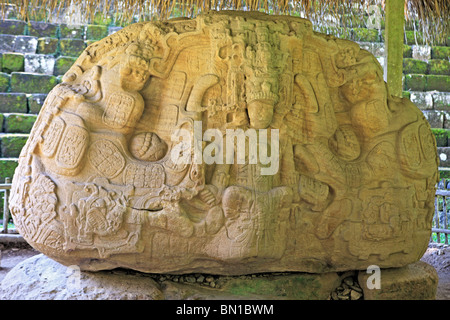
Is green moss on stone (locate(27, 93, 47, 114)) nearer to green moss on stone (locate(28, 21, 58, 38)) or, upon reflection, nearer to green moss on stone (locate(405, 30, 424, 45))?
green moss on stone (locate(28, 21, 58, 38))

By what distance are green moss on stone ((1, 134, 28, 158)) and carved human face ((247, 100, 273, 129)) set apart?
4.51 metres

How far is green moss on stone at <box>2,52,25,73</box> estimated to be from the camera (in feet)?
24.8

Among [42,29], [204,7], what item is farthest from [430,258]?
[42,29]

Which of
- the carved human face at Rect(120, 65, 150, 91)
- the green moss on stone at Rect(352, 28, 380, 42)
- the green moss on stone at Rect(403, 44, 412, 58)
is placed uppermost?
the green moss on stone at Rect(352, 28, 380, 42)

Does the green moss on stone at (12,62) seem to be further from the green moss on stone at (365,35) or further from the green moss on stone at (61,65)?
the green moss on stone at (365,35)

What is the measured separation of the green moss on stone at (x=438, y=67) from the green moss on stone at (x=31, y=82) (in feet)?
23.0

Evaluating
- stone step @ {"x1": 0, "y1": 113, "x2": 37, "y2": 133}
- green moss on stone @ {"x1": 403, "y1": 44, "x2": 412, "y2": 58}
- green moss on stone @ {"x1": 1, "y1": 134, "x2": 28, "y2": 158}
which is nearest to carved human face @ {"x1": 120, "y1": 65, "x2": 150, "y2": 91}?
green moss on stone @ {"x1": 1, "y1": 134, "x2": 28, "y2": 158}

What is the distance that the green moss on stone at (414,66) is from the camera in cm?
899

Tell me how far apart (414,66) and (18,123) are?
284 inches

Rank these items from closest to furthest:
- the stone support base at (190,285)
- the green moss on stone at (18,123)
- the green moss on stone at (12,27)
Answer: the stone support base at (190,285)
the green moss on stone at (18,123)
the green moss on stone at (12,27)

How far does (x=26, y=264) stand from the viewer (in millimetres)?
3623

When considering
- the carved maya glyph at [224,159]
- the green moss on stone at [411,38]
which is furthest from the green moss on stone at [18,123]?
the green moss on stone at [411,38]

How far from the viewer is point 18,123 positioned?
6.91m

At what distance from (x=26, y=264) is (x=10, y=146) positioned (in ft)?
11.4
